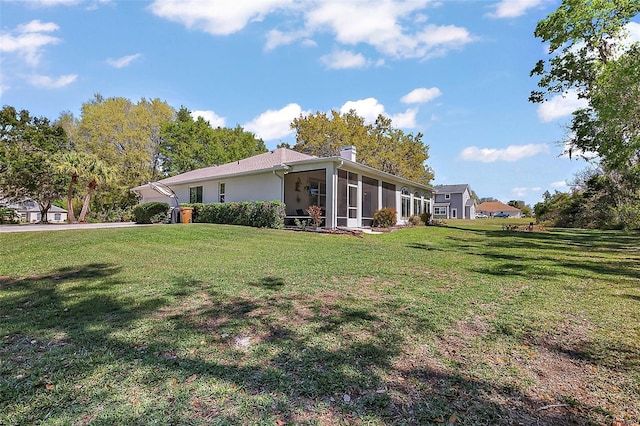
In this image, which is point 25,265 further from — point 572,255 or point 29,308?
point 572,255

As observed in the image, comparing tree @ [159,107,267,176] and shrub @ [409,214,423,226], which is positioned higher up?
tree @ [159,107,267,176]

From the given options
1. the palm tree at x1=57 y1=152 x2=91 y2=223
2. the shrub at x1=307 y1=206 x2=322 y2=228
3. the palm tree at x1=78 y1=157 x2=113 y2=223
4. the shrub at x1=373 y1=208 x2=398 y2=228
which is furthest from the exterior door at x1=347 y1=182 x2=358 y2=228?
the palm tree at x1=57 y1=152 x2=91 y2=223

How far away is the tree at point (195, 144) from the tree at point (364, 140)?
9.01 metres

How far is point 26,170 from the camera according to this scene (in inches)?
842

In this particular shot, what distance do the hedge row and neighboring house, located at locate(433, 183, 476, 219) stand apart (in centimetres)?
3984

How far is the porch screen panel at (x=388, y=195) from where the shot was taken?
19503 mm

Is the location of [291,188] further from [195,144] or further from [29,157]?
[195,144]

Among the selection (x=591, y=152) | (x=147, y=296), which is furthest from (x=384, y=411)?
(x=591, y=152)

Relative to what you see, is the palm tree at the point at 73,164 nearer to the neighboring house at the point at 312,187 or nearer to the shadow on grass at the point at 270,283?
the neighboring house at the point at 312,187

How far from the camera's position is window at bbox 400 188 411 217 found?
72.5 ft

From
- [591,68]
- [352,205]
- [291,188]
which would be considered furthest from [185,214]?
[591,68]

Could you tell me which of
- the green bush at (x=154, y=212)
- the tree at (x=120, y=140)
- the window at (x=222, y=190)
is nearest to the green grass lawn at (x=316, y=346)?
the green bush at (x=154, y=212)

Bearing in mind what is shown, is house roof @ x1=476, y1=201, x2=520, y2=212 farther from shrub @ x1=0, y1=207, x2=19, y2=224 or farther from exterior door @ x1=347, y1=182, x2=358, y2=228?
shrub @ x1=0, y1=207, x2=19, y2=224

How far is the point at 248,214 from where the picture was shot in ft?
50.1
